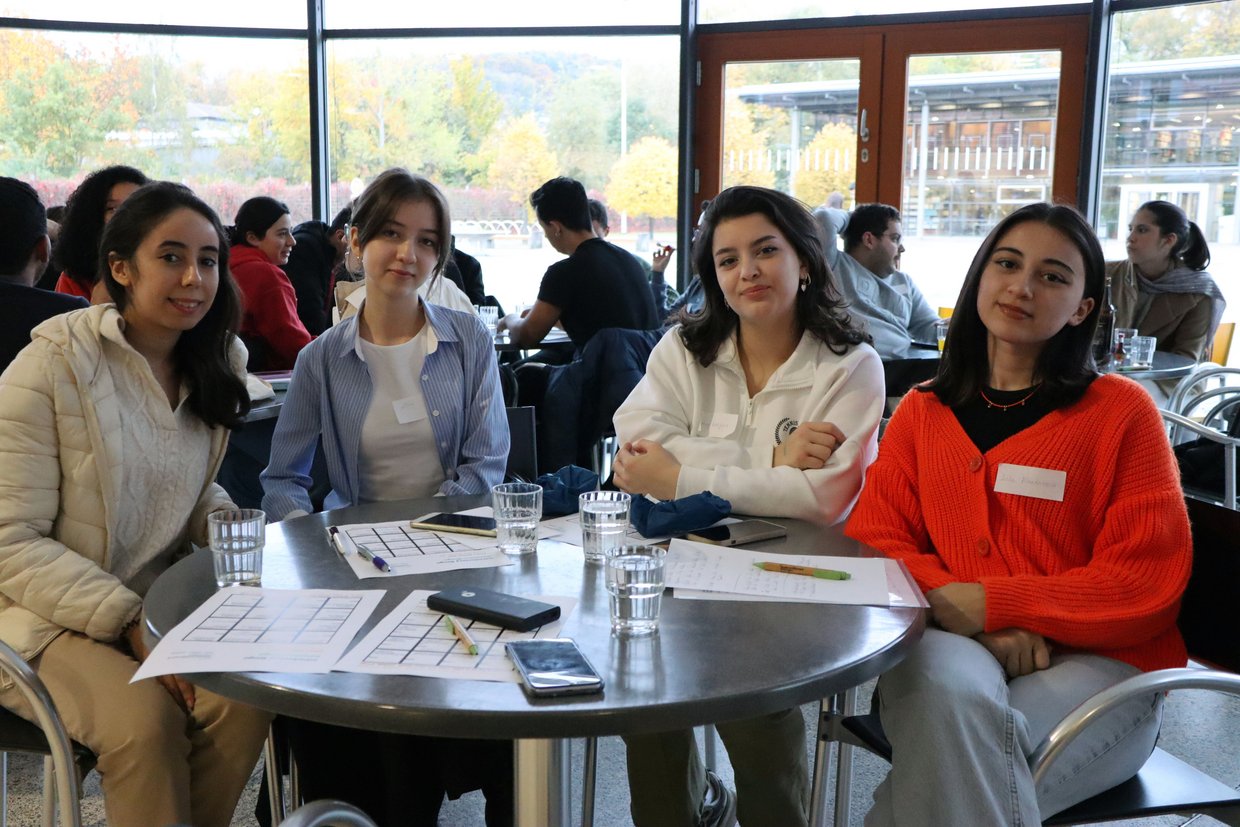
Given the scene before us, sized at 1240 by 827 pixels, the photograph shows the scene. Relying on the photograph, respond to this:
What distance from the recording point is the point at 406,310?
2.47 metres

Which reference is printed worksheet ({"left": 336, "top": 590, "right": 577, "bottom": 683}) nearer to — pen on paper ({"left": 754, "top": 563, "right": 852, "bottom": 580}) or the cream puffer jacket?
pen on paper ({"left": 754, "top": 563, "right": 852, "bottom": 580})

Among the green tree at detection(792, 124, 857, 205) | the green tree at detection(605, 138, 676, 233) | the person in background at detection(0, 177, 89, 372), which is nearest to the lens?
the person in background at detection(0, 177, 89, 372)

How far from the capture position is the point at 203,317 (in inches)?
82.9

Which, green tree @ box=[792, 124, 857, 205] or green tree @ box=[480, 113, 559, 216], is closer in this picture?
green tree @ box=[792, 124, 857, 205]

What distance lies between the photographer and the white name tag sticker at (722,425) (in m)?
2.24

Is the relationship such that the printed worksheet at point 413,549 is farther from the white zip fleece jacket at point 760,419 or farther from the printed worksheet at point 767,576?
the white zip fleece jacket at point 760,419

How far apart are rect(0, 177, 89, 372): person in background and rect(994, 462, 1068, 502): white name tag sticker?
2117 mm

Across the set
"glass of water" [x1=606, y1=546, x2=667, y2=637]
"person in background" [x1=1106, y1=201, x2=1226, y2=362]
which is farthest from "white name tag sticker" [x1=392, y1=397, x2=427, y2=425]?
"person in background" [x1=1106, y1=201, x2=1226, y2=362]

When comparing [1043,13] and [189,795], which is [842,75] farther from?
[189,795]

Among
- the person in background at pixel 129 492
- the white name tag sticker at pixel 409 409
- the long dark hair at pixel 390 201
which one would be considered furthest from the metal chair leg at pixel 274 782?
the long dark hair at pixel 390 201

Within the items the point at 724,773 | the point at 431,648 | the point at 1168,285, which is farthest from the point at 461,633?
the point at 1168,285

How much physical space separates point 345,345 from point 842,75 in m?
4.84

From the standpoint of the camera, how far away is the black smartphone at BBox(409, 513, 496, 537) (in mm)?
1820

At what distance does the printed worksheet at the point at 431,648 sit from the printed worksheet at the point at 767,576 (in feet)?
0.75
